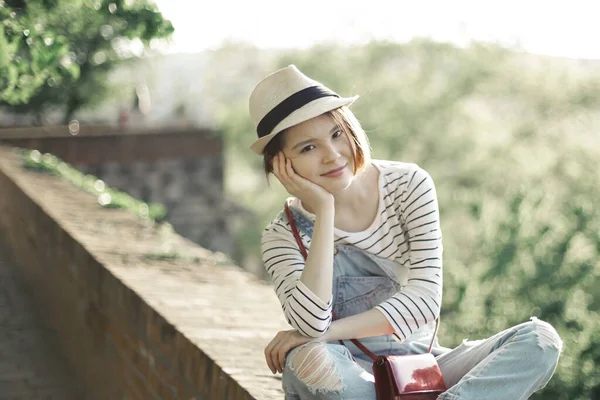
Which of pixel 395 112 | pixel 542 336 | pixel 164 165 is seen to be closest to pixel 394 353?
pixel 542 336

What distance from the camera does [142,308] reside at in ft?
12.0

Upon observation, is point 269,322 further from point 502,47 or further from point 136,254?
point 502,47

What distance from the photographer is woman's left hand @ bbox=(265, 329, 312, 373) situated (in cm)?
237

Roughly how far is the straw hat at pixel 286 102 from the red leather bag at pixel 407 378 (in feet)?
2.15

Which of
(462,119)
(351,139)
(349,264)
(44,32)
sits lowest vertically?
(349,264)

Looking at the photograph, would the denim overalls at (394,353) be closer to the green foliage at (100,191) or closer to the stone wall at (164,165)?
the green foliage at (100,191)

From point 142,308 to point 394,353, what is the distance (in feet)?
4.68

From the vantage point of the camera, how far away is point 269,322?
3.73 metres

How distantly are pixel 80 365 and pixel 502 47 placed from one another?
2850cm

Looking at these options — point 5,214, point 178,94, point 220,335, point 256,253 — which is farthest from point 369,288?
point 178,94

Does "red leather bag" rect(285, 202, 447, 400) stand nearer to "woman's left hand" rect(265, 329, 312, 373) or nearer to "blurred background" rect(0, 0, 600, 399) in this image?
"woman's left hand" rect(265, 329, 312, 373)

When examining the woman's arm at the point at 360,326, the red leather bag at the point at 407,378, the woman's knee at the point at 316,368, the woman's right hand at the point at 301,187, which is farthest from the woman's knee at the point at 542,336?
the woman's right hand at the point at 301,187

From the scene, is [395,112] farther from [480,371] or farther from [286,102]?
[480,371]

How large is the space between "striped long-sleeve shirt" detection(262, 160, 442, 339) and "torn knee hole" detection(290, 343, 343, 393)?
0.06 meters
